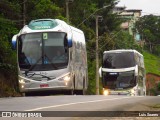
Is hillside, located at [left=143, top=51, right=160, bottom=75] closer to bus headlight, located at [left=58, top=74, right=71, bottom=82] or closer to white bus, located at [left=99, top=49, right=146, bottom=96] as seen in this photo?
white bus, located at [left=99, top=49, right=146, bottom=96]

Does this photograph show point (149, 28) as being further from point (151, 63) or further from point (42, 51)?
point (42, 51)

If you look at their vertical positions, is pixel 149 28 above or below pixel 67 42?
below

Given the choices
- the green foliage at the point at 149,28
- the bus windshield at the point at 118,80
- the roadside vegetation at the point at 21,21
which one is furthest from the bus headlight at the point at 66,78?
the green foliage at the point at 149,28

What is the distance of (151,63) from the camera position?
118 meters

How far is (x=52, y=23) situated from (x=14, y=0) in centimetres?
1487

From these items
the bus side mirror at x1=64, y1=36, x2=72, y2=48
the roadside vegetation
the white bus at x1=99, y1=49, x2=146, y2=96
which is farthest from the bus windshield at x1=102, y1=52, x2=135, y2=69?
the bus side mirror at x1=64, y1=36, x2=72, y2=48

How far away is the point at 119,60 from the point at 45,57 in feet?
58.3

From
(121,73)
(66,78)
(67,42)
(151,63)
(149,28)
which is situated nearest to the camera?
(67,42)

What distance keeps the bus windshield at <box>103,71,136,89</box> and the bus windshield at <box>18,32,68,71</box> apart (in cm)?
1758

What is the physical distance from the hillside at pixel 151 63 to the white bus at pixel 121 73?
64671mm

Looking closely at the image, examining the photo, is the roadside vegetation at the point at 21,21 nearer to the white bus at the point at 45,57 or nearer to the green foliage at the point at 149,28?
the white bus at the point at 45,57

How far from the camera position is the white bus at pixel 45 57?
91.3ft

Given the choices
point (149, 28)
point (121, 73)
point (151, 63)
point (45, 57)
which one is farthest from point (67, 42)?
point (151, 63)

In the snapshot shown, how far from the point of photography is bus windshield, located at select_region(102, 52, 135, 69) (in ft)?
148
